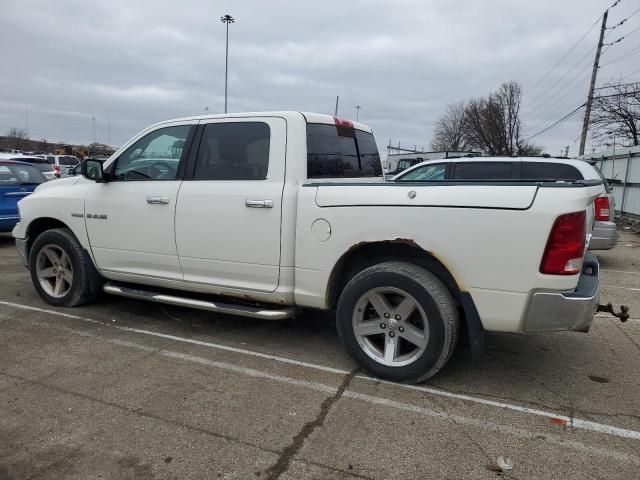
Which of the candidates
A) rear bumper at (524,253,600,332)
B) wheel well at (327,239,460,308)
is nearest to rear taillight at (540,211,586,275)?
rear bumper at (524,253,600,332)

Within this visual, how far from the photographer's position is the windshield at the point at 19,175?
9125 mm

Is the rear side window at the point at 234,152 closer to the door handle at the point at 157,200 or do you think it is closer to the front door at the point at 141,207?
the front door at the point at 141,207

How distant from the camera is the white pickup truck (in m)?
3.06

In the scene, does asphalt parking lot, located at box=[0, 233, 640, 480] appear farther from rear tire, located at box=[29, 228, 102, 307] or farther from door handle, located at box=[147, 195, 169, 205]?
door handle, located at box=[147, 195, 169, 205]

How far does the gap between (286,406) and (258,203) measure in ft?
4.97

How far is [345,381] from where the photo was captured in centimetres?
363

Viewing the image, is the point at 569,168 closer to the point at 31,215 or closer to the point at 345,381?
the point at 345,381

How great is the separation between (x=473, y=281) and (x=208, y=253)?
215 cm

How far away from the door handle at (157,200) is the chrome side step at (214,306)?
2.74 ft

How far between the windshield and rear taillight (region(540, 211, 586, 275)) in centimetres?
929

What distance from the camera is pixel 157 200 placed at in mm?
4332

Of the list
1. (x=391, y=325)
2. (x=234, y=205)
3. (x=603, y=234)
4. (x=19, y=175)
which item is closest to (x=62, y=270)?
(x=234, y=205)

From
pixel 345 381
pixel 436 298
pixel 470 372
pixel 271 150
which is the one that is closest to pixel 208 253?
pixel 271 150

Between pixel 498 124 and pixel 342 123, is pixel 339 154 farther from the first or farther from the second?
pixel 498 124
